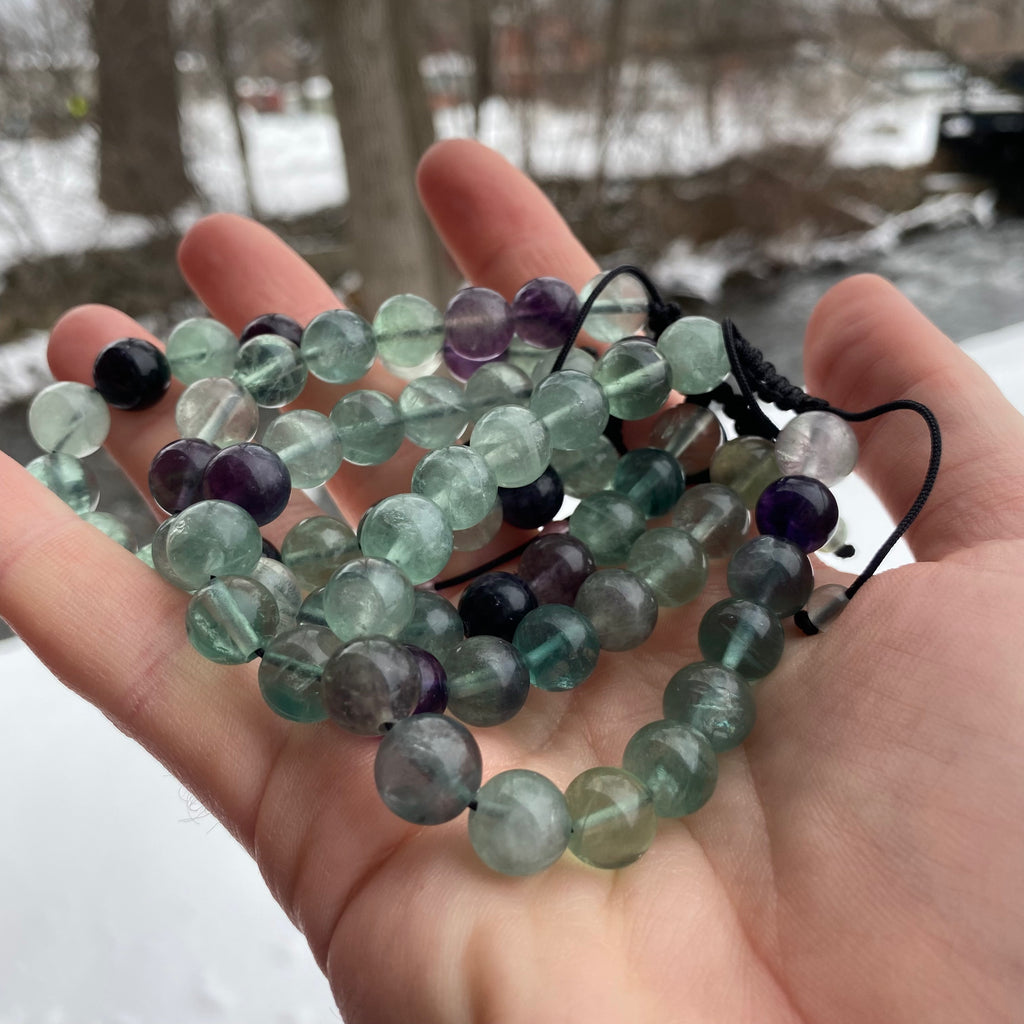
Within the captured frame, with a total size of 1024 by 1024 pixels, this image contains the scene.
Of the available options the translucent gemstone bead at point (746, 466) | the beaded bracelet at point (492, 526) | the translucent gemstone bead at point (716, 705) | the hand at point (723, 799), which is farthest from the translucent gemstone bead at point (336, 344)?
the translucent gemstone bead at point (716, 705)

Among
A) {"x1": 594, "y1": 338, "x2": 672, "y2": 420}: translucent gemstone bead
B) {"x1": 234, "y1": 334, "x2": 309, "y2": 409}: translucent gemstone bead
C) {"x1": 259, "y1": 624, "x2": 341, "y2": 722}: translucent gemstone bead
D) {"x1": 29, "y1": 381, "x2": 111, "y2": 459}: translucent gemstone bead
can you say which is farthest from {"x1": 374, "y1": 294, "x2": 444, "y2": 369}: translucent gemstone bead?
{"x1": 259, "y1": 624, "x2": 341, "y2": 722}: translucent gemstone bead

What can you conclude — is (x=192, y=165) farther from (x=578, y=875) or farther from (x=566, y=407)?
(x=578, y=875)

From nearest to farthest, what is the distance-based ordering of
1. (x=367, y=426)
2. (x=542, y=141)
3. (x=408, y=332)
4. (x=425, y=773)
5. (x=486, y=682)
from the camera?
(x=425, y=773) < (x=486, y=682) < (x=367, y=426) < (x=408, y=332) < (x=542, y=141)

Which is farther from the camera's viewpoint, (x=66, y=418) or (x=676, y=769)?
(x=66, y=418)

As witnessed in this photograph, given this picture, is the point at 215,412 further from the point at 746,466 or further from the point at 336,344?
the point at 746,466

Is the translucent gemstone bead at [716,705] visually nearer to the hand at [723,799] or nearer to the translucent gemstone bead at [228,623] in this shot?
the hand at [723,799]

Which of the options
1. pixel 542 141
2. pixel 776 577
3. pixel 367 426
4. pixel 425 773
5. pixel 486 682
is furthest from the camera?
pixel 542 141

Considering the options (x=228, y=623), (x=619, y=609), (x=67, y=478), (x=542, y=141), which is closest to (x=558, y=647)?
(x=619, y=609)
